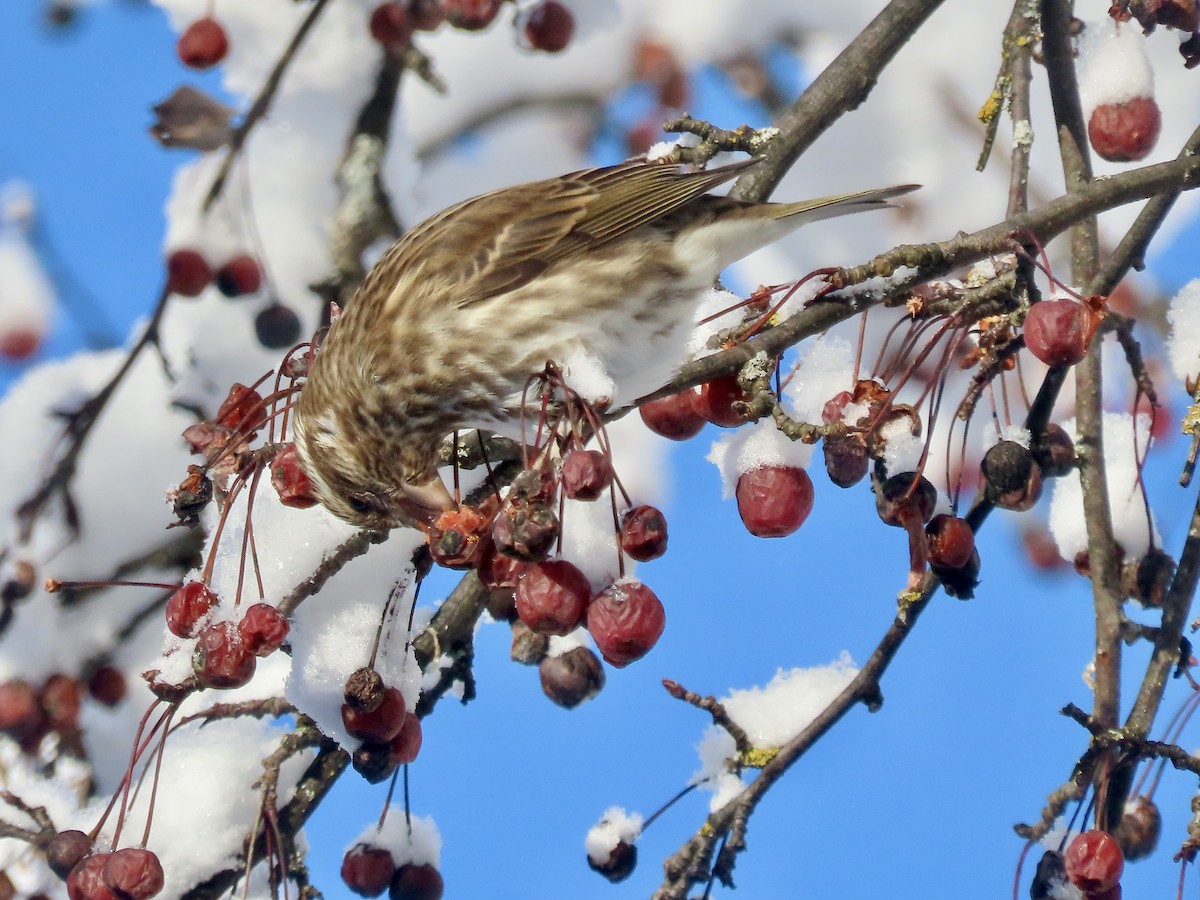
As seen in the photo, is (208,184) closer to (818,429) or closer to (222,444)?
(222,444)

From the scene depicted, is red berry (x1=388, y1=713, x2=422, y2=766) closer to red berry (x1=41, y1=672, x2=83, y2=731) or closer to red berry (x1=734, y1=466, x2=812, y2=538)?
red berry (x1=734, y1=466, x2=812, y2=538)

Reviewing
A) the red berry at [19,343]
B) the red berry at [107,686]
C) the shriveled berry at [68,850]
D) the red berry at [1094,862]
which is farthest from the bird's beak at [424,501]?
the red berry at [19,343]

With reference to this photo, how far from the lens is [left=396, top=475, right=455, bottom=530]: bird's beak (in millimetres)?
3199

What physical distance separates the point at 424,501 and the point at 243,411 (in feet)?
1.62

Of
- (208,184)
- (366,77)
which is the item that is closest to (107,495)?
(208,184)

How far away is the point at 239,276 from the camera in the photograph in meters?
5.00

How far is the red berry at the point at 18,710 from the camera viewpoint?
14.3 feet

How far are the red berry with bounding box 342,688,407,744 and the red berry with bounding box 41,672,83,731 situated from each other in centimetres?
207

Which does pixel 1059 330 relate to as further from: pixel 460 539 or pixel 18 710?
pixel 18 710

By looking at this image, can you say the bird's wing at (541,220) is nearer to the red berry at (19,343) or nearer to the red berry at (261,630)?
the red berry at (261,630)

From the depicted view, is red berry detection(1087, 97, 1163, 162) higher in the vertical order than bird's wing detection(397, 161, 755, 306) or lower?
higher

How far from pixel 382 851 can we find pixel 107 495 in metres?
2.09

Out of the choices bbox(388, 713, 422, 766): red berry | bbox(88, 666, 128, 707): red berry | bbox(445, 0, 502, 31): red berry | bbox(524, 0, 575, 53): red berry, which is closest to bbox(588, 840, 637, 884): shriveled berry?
bbox(388, 713, 422, 766): red berry

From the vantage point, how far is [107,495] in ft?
16.0
